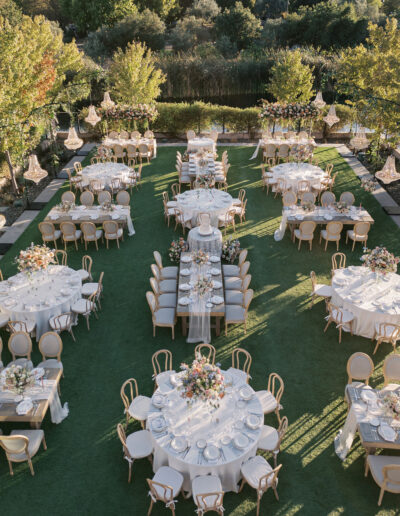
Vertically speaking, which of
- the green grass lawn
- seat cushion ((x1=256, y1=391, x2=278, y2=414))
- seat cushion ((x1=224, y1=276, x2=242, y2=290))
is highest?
seat cushion ((x1=224, y1=276, x2=242, y2=290))

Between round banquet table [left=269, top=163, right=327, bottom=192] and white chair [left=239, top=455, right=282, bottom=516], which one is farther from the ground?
round banquet table [left=269, top=163, right=327, bottom=192]

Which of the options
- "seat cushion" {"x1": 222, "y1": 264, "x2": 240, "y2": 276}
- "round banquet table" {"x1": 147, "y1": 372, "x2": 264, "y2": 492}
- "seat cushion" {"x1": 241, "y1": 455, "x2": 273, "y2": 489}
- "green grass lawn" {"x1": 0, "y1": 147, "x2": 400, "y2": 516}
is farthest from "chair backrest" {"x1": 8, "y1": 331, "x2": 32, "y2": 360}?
"seat cushion" {"x1": 222, "y1": 264, "x2": 240, "y2": 276}

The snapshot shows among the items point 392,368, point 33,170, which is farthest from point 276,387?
point 33,170

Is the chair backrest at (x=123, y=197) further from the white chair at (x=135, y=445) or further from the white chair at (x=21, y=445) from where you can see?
the white chair at (x=135, y=445)

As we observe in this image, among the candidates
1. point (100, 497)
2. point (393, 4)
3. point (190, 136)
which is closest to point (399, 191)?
point (190, 136)

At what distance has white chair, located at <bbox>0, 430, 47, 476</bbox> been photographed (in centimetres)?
785

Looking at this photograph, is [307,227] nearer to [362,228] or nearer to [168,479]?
[362,228]

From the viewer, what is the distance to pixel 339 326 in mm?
11109

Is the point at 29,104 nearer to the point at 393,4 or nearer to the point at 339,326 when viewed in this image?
the point at 339,326

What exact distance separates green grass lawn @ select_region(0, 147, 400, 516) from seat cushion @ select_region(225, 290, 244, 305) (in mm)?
628

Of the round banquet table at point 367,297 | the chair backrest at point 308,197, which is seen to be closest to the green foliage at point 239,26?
the chair backrest at point 308,197

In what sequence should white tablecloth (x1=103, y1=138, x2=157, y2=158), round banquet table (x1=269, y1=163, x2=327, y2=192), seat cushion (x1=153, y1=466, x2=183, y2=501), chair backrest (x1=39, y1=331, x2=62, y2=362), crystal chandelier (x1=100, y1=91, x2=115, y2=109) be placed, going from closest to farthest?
seat cushion (x1=153, y1=466, x2=183, y2=501) → chair backrest (x1=39, y1=331, x2=62, y2=362) → round banquet table (x1=269, y1=163, x2=327, y2=192) → crystal chandelier (x1=100, y1=91, x2=115, y2=109) → white tablecloth (x1=103, y1=138, x2=157, y2=158)

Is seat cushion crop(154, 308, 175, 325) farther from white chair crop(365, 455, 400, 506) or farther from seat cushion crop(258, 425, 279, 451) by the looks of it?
white chair crop(365, 455, 400, 506)

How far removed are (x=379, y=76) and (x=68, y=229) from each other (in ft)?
47.2
